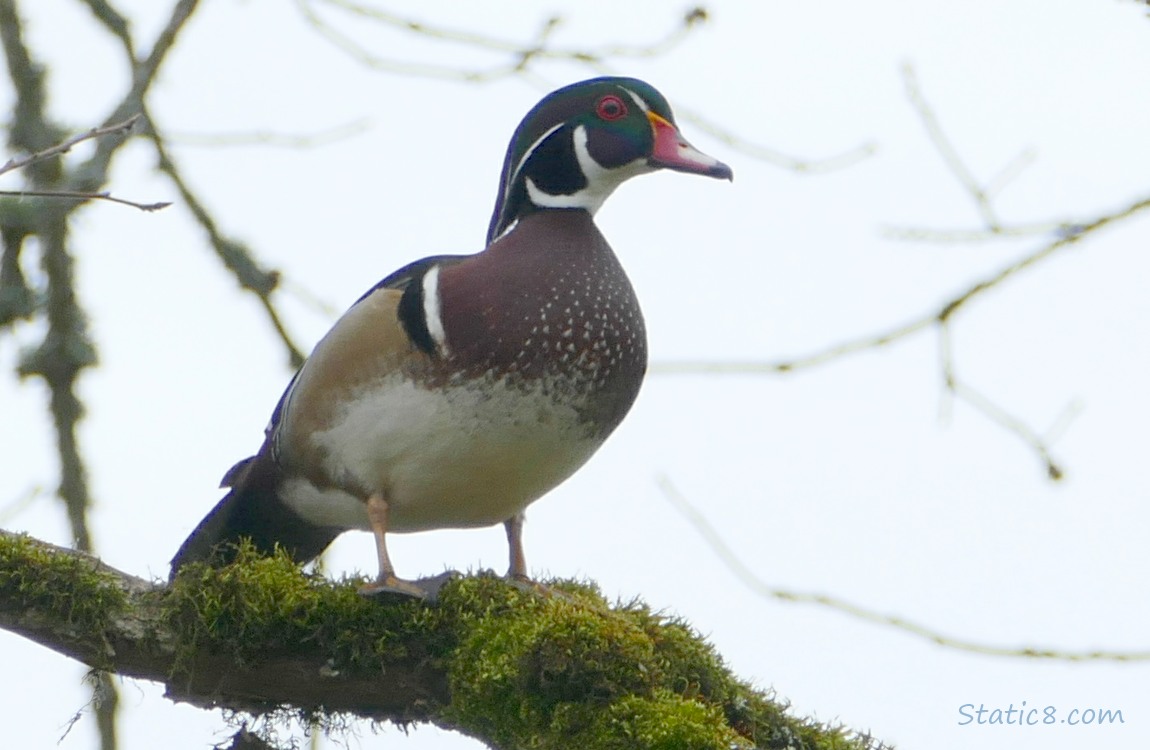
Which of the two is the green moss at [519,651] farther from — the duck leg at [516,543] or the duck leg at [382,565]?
the duck leg at [516,543]

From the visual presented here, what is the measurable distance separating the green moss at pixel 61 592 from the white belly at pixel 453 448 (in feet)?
2.13

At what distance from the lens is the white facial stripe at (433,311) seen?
3.50 meters

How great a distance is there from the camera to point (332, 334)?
3785 mm

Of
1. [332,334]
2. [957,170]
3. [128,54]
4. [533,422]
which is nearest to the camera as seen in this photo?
[957,170]

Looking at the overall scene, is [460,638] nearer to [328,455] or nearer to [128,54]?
[328,455]

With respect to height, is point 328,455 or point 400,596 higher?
point 328,455

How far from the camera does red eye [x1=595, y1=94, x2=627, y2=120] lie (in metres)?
3.92

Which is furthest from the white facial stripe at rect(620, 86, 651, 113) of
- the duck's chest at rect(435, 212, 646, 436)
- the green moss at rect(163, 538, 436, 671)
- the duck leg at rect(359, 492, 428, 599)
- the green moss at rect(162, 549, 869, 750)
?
the green moss at rect(163, 538, 436, 671)

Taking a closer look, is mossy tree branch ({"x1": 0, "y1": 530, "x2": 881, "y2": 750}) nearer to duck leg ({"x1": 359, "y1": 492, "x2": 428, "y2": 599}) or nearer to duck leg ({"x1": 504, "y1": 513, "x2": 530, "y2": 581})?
duck leg ({"x1": 359, "y1": 492, "x2": 428, "y2": 599})

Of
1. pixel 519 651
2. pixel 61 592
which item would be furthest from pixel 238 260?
pixel 519 651

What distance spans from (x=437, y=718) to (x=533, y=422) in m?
0.67

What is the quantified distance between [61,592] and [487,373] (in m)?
0.96

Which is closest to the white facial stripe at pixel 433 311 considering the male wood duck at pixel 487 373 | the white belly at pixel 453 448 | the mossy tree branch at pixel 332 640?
the male wood duck at pixel 487 373

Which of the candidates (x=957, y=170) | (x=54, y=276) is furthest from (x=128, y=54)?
(x=957, y=170)
